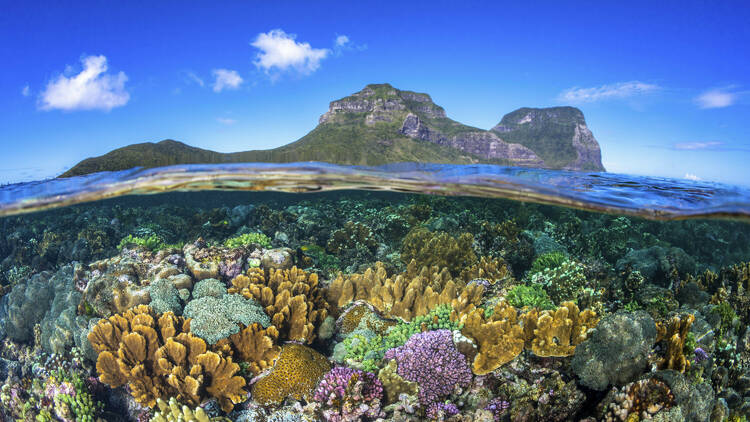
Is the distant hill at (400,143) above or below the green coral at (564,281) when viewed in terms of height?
above

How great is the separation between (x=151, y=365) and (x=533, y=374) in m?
Result: 5.86

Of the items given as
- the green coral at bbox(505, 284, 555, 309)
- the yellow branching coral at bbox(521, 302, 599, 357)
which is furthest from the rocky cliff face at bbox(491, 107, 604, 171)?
the yellow branching coral at bbox(521, 302, 599, 357)

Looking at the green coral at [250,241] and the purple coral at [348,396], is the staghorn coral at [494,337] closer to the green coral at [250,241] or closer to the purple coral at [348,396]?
the purple coral at [348,396]

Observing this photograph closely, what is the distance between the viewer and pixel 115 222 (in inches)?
486

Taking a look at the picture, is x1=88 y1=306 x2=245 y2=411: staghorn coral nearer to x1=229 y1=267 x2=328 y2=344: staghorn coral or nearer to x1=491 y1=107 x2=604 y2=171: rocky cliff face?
x1=229 y1=267 x2=328 y2=344: staghorn coral

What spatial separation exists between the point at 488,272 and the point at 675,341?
3275 mm

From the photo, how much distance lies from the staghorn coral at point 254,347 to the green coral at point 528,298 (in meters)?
4.42

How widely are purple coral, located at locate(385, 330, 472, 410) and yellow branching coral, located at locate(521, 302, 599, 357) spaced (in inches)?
44.3

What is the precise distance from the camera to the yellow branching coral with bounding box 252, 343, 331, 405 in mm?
4938

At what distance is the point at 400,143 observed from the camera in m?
14.2

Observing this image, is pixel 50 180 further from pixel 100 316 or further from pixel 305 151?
pixel 305 151

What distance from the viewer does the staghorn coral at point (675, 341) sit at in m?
4.65

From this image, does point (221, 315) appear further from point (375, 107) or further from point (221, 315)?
point (375, 107)

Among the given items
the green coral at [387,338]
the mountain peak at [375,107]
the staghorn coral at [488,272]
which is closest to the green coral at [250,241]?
the green coral at [387,338]
